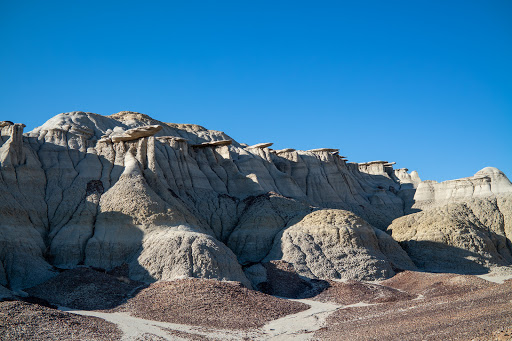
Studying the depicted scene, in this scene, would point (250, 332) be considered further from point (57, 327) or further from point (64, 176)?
point (64, 176)

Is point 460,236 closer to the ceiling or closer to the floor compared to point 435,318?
closer to the ceiling

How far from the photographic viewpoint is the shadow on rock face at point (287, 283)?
3705 centimetres

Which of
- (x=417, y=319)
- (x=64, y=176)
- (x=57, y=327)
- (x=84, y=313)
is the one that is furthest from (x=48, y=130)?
(x=417, y=319)

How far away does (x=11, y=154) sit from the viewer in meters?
42.7

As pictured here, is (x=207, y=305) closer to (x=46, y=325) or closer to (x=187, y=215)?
(x=46, y=325)

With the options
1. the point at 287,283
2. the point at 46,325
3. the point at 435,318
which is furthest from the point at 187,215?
the point at 435,318

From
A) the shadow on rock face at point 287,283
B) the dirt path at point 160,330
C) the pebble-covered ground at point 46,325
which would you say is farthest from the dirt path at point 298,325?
the pebble-covered ground at point 46,325

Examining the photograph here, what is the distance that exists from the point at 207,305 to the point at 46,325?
9347 millimetres

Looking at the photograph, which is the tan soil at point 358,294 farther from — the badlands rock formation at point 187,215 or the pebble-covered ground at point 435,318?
the badlands rock formation at point 187,215

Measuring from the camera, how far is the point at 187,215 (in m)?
43.9

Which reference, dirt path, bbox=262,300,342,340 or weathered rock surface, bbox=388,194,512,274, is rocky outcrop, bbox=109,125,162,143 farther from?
weathered rock surface, bbox=388,194,512,274

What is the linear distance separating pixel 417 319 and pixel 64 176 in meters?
33.2

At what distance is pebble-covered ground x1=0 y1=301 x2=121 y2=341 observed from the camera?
70.3 feet

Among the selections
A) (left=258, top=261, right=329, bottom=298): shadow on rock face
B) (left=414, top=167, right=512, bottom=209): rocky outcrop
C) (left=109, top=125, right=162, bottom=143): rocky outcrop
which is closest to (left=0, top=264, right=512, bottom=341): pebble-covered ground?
(left=258, top=261, right=329, bottom=298): shadow on rock face
